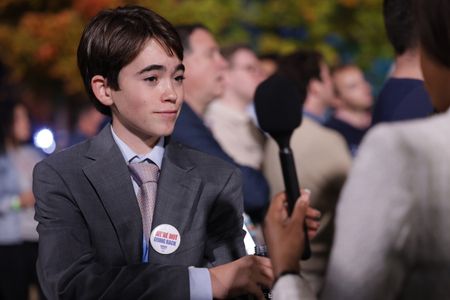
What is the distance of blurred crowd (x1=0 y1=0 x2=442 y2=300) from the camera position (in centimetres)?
470

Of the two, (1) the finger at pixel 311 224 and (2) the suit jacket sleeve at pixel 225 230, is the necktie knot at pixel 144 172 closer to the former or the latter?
(2) the suit jacket sleeve at pixel 225 230

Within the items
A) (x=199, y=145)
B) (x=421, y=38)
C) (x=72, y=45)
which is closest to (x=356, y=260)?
(x=421, y=38)

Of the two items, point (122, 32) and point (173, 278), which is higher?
point (122, 32)

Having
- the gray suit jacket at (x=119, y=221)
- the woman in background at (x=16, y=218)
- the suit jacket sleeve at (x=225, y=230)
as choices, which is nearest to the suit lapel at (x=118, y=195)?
the gray suit jacket at (x=119, y=221)

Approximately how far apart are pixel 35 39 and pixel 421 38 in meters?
18.5

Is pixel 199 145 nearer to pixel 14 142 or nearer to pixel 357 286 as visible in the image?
pixel 357 286

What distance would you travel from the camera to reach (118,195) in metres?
3.52

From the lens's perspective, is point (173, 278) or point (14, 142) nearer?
point (173, 278)

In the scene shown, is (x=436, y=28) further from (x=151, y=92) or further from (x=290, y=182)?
(x=151, y=92)

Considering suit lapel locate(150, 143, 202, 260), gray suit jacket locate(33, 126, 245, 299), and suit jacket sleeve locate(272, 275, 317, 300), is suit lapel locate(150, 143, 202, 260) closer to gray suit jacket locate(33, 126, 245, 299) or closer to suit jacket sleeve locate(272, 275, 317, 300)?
gray suit jacket locate(33, 126, 245, 299)

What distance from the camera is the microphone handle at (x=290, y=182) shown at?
108 inches

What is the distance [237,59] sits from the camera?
360 inches

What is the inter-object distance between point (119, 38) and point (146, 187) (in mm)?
499

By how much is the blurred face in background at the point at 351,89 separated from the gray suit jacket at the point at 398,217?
843cm
